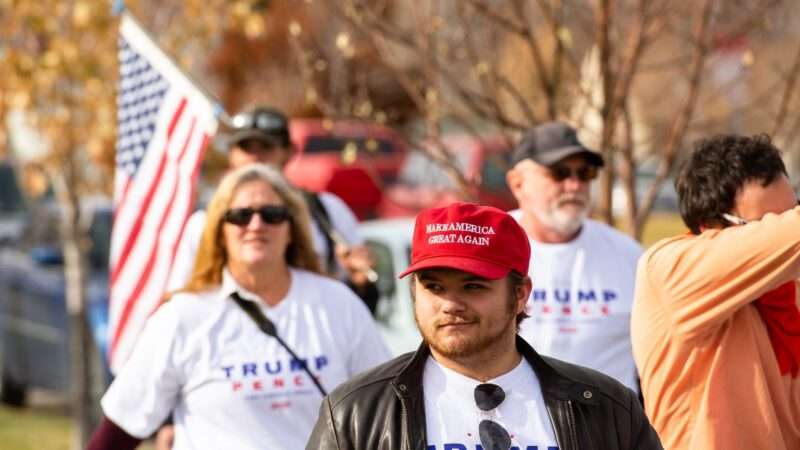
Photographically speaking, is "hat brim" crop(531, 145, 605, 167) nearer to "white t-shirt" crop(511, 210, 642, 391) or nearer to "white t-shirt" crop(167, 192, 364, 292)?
"white t-shirt" crop(511, 210, 642, 391)

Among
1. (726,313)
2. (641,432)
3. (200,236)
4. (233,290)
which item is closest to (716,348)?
(726,313)

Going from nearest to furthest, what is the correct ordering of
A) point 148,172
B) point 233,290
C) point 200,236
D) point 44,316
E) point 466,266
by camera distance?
1. point 466,266
2. point 233,290
3. point 200,236
4. point 148,172
5. point 44,316

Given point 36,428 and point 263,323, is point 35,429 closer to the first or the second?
point 36,428

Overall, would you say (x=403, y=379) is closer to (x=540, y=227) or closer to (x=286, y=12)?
(x=540, y=227)

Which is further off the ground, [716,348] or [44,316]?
[44,316]

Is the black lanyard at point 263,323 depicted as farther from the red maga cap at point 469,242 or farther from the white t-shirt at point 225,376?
the red maga cap at point 469,242

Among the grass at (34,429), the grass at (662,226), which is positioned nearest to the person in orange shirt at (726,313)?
the grass at (34,429)

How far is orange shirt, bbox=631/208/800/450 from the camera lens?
4.63 metres

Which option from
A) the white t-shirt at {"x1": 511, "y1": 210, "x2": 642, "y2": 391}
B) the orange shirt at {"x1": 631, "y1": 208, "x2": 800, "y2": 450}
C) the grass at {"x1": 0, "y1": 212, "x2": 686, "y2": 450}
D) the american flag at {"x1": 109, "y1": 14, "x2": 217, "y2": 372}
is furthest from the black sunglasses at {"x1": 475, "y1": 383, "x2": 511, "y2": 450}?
the grass at {"x1": 0, "y1": 212, "x2": 686, "y2": 450}

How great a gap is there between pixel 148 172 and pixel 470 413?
4944 millimetres

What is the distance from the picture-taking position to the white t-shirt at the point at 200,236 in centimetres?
747

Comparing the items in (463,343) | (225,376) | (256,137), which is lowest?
(463,343)

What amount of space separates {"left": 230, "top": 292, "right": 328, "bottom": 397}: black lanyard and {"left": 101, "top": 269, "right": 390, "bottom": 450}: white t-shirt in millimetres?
15

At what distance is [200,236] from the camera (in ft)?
23.6
